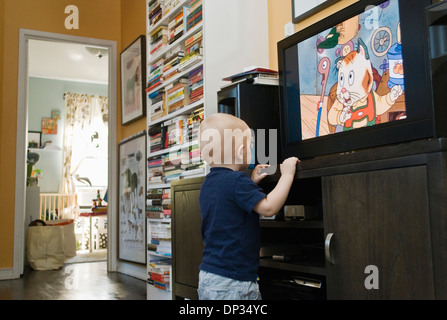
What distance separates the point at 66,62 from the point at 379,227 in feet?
21.1

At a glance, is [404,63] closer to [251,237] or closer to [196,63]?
[251,237]

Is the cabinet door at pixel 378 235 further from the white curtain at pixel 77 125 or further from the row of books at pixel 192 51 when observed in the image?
the white curtain at pixel 77 125

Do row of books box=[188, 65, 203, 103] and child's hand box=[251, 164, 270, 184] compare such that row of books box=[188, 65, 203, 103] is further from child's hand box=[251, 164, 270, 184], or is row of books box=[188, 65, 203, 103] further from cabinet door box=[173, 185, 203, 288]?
child's hand box=[251, 164, 270, 184]

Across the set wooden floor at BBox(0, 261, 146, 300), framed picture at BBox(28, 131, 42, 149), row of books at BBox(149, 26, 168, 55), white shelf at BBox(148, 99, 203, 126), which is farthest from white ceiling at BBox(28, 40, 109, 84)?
white shelf at BBox(148, 99, 203, 126)

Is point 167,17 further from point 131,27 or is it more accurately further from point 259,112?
point 131,27

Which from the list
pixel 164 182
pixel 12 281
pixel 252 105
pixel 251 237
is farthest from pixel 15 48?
pixel 251 237

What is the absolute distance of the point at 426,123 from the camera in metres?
1.34

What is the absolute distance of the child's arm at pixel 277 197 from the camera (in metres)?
1.33

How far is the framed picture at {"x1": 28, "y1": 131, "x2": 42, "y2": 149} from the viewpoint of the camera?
7.15m

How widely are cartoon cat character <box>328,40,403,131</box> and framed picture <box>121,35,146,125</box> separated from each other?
2594mm

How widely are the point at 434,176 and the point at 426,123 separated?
378mm

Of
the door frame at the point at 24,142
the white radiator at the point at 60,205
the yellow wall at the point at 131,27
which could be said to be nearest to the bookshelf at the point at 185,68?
the yellow wall at the point at 131,27

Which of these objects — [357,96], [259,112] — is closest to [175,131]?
[259,112]

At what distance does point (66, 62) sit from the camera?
22.0 ft
